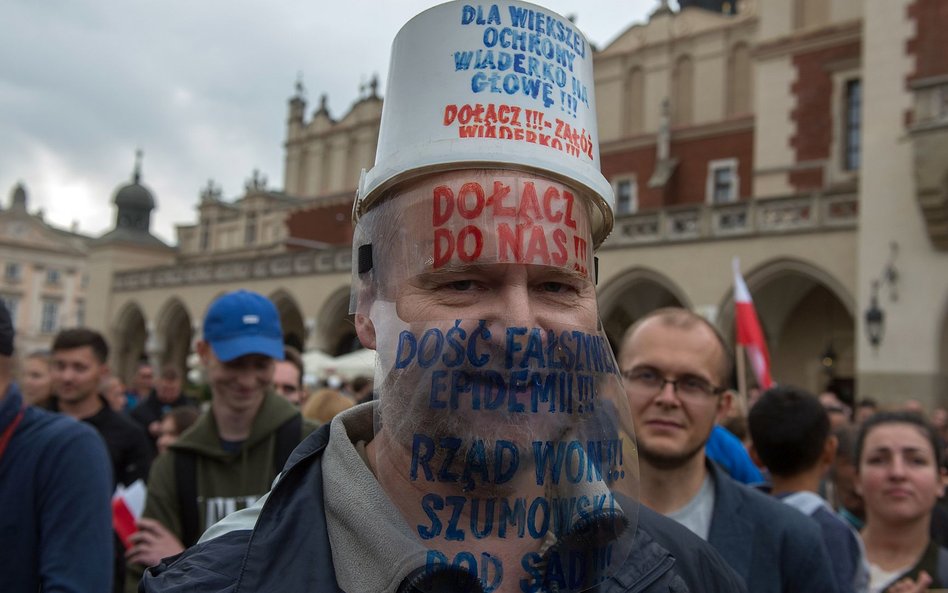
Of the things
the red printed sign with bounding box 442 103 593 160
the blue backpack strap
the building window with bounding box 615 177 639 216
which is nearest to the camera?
the red printed sign with bounding box 442 103 593 160

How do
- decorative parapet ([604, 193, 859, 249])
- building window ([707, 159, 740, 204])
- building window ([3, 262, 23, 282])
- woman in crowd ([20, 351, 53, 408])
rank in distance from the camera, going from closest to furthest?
woman in crowd ([20, 351, 53, 408])
decorative parapet ([604, 193, 859, 249])
building window ([707, 159, 740, 204])
building window ([3, 262, 23, 282])

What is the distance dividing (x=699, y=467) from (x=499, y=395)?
1.60 metres

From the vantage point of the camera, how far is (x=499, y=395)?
4.09ft

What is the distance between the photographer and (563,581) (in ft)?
4.21

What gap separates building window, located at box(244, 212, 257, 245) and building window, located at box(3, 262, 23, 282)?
33.1 metres

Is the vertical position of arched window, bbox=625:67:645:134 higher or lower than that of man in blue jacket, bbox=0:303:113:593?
higher

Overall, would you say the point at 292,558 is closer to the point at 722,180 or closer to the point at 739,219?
the point at 739,219

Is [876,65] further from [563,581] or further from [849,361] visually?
[563,581]

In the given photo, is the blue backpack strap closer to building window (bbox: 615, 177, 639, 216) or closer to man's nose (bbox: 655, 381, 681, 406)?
man's nose (bbox: 655, 381, 681, 406)

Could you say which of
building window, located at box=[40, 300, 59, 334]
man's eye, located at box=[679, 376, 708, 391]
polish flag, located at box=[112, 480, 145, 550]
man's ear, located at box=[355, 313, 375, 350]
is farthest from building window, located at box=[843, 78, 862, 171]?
building window, located at box=[40, 300, 59, 334]

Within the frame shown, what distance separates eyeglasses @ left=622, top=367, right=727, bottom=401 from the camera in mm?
2617

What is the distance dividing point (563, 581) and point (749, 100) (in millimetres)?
22116

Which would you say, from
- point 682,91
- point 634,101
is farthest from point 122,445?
point 634,101

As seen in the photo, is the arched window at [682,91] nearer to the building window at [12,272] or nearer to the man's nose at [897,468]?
the man's nose at [897,468]
